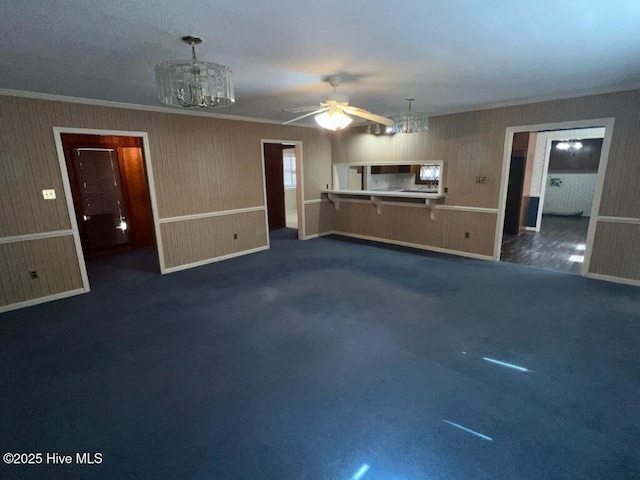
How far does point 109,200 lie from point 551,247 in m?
8.23

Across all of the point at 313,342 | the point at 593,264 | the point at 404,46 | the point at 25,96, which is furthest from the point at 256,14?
the point at 593,264

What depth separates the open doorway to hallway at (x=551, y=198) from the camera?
5375mm

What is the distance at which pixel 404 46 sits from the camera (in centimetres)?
238

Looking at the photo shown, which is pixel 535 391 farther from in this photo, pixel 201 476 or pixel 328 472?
pixel 201 476

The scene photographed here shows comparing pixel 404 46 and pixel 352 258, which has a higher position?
pixel 404 46

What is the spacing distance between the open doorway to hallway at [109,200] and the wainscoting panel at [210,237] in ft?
1.67

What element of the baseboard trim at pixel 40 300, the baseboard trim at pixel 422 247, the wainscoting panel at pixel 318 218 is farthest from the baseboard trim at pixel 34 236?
the baseboard trim at pixel 422 247

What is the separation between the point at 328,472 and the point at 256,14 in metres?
2.60

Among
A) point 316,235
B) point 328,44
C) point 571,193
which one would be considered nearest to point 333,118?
point 328,44

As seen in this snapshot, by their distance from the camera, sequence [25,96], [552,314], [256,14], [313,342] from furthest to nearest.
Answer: [25,96] → [552,314] → [313,342] → [256,14]

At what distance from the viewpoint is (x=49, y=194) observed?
12.3 ft

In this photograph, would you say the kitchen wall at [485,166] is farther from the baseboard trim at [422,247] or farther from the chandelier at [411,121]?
the chandelier at [411,121]

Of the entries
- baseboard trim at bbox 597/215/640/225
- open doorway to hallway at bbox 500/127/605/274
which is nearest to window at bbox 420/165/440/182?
open doorway to hallway at bbox 500/127/605/274

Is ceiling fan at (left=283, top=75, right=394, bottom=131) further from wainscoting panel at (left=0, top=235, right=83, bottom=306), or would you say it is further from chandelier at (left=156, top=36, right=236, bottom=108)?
wainscoting panel at (left=0, top=235, right=83, bottom=306)
